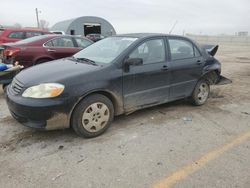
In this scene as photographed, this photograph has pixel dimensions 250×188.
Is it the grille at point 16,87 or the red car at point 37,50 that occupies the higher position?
the red car at point 37,50

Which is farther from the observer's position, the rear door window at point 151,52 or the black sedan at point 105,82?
the rear door window at point 151,52

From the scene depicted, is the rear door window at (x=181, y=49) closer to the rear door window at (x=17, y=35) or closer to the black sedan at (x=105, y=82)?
the black sedan at (x=105, y=82)

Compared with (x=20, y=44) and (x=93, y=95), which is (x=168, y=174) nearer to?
(x=93, y=95)

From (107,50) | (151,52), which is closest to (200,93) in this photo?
(151,52)

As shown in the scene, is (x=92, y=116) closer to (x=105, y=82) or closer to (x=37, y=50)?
(x=105, y=82)

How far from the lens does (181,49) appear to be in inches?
192

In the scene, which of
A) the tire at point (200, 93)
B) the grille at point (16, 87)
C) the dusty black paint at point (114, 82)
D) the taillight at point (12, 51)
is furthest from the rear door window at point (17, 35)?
the tire at point (200, 93)

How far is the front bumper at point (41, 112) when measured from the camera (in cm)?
319

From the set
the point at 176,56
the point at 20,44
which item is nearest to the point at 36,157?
the point at 176,56

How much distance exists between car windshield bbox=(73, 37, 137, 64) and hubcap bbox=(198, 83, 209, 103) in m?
2.14

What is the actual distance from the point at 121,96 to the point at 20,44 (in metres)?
4.52

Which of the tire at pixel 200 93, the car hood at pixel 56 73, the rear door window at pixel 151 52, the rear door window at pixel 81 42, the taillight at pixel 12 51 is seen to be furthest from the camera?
the rear door window at pixel 81 42

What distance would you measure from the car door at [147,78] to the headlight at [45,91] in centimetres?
111

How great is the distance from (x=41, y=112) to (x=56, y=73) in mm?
665
